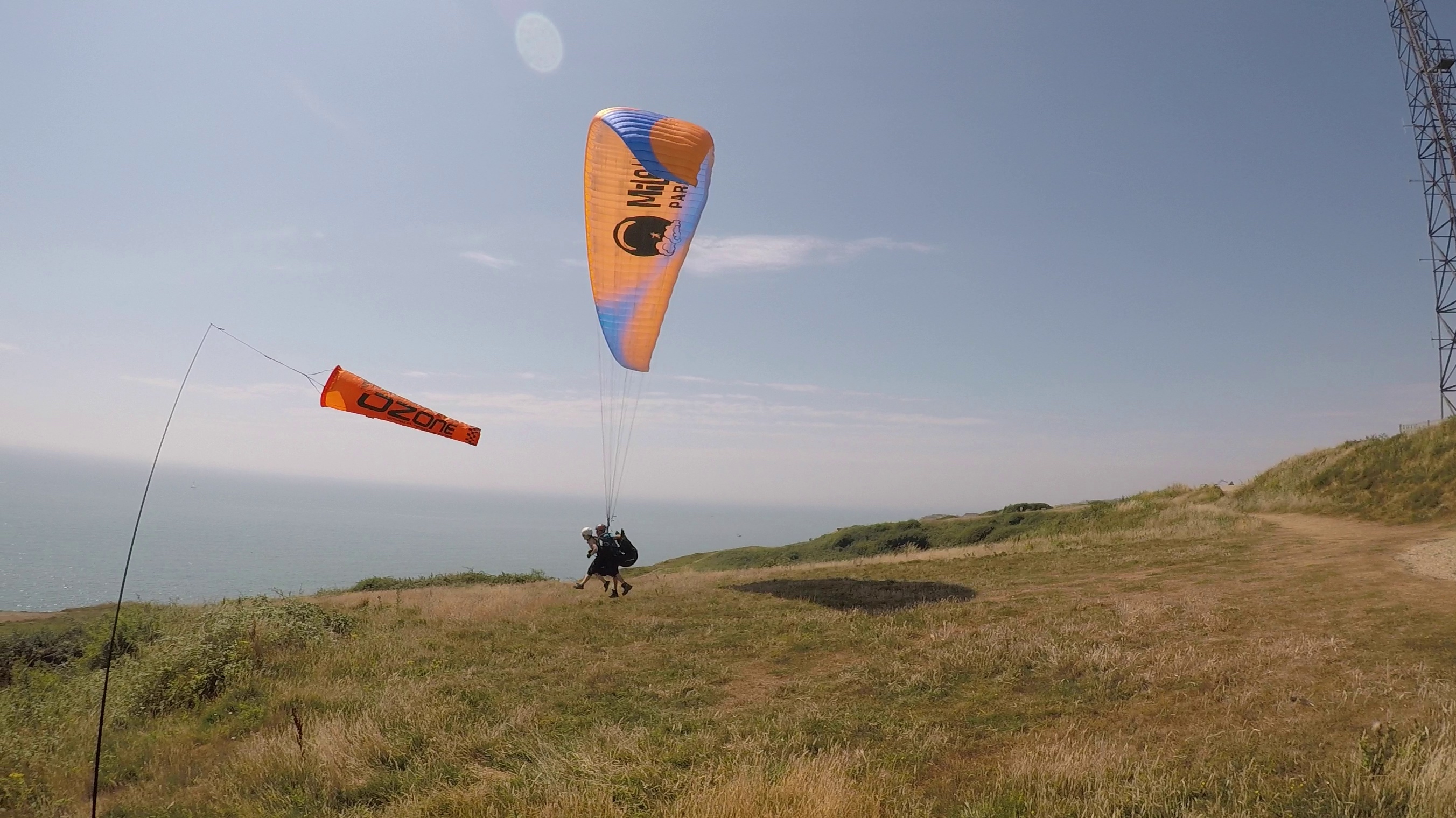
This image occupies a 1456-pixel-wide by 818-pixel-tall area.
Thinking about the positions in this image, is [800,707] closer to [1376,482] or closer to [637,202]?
[637,202]

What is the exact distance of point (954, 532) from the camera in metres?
46.4

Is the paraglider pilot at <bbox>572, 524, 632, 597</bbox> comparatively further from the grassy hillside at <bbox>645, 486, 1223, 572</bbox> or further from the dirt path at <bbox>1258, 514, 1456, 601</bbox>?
the dirt path at <bbox>1258, 514, 1456, 601</bbox>

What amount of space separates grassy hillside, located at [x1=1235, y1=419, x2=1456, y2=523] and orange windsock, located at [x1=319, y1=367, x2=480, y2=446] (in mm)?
29686

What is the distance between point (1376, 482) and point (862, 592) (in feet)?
75.8

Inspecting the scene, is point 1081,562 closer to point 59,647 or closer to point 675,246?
point 675,246

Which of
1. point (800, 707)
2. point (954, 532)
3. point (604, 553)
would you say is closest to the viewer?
point (800, 707)

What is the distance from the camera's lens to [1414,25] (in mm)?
34125

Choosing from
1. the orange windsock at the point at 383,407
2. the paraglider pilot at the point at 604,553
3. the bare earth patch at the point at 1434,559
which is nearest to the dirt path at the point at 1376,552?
the bare earth patch at the point at 1434,559

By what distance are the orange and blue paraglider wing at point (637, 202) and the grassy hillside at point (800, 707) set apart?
8.68 meters

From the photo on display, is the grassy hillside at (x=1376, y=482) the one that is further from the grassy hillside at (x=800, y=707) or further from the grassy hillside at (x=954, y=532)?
the grassy hillside at (x=800, y=707)

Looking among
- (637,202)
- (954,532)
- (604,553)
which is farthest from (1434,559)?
(954,532)

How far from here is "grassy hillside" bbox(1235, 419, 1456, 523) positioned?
22.1 metres

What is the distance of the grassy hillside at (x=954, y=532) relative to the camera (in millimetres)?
33219

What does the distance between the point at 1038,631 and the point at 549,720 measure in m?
8.51
